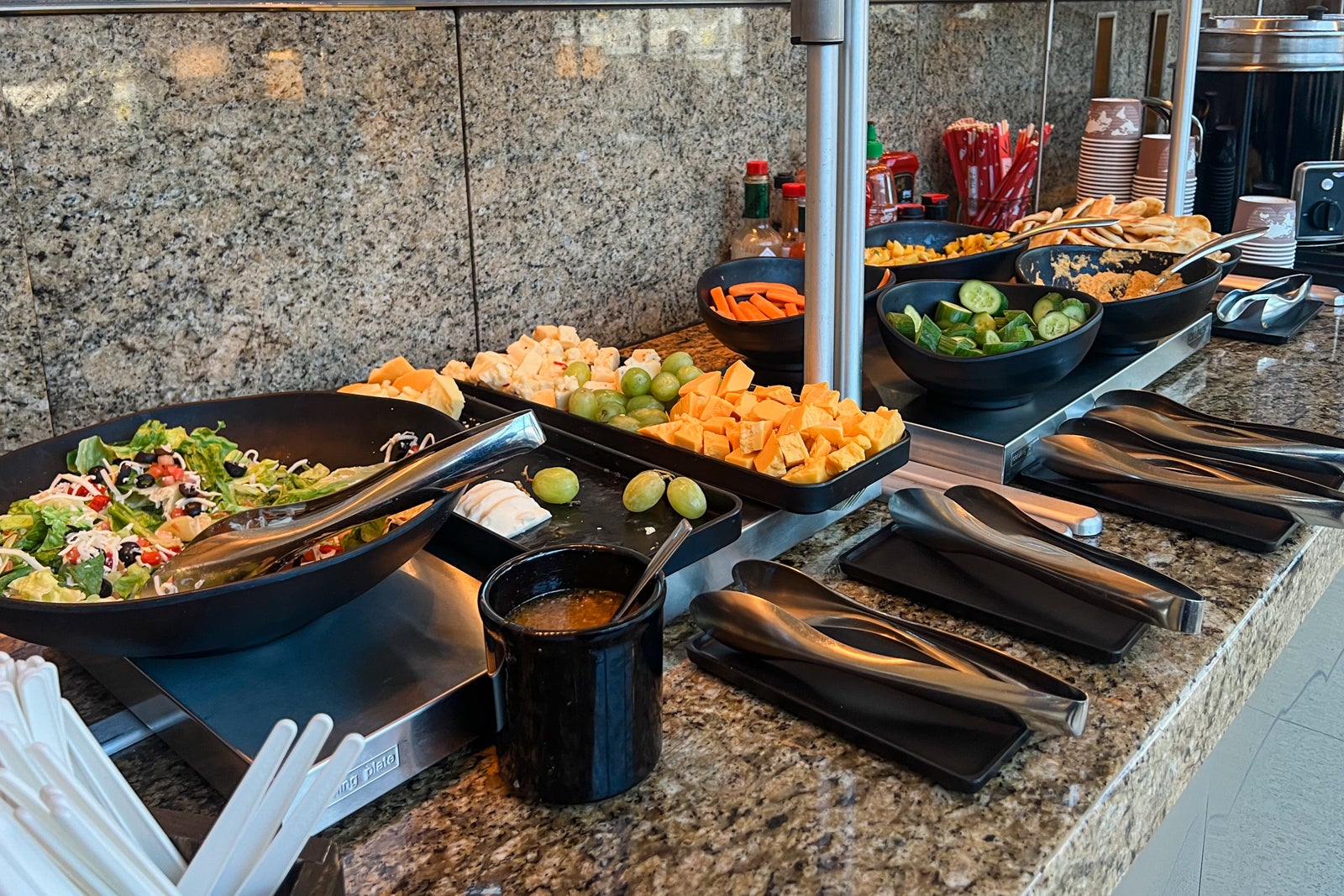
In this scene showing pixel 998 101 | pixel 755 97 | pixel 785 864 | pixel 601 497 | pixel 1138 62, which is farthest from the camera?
pixel 1138 62

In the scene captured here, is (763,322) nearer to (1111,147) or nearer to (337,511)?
(337,511)

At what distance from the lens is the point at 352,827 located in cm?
66

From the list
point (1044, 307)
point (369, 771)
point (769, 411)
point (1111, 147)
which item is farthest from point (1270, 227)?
point (369, 771)

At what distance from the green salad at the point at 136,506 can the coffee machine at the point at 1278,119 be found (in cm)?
161

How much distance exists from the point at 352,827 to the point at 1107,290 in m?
1.17

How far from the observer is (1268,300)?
158 cm

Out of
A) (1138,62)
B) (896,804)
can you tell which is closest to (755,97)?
(896,804)

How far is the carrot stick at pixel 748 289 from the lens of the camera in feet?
4.46

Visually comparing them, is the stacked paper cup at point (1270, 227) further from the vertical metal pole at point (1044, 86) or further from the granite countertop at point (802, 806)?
the granite countertop at point (802, 806)

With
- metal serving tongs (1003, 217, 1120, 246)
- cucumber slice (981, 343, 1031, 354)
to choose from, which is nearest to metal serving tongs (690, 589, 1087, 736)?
cucumber slice (981, 343, 1031, 354)

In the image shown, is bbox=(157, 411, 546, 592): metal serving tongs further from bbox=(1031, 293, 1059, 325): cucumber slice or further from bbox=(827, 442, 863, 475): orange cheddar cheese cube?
bbox=(1031, 293, 1059, 325): cucumber slice

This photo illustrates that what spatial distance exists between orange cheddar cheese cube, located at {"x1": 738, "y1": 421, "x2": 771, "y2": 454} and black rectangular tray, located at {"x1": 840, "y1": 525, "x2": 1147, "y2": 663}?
0.12 meters

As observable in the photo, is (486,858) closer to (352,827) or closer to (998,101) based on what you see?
(352,827)

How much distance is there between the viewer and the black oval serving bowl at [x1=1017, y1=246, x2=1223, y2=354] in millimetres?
1290
